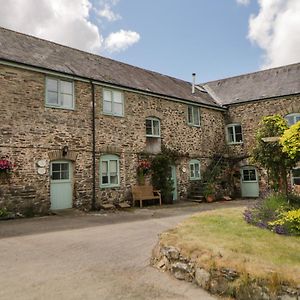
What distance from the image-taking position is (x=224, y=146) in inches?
A: 893

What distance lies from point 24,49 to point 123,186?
26.1 feet

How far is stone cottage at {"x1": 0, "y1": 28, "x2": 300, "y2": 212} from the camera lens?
12.6m

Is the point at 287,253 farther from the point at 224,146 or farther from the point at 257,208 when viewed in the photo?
the point at 224,146

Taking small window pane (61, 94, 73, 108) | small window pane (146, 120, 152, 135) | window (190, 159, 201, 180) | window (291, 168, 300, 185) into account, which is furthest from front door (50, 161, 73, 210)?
window (291, 168, 300, 185)

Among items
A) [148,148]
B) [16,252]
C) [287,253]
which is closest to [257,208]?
[287,253]

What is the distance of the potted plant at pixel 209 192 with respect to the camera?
18453mm

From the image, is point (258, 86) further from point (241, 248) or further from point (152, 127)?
point (241, 248)

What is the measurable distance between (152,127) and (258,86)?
993 centimetres

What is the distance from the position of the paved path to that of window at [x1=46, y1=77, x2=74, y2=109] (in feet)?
18.8

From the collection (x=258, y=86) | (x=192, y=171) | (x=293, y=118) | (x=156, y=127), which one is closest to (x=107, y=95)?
(x=156, y=127)

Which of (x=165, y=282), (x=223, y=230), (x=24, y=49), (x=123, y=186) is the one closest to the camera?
(x=165, y=282)

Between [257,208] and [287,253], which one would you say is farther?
[257,208]

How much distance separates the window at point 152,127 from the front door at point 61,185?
209 inches

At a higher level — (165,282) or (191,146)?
(191,146)
